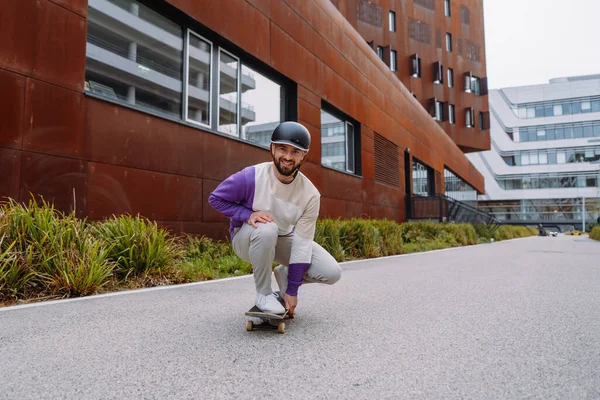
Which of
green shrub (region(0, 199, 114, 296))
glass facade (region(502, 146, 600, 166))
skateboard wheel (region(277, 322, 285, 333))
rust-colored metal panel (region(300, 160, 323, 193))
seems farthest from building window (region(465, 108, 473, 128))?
glass facade (region(502, 146, 600, 166))

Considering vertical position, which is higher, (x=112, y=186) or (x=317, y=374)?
(x=112, y=186)

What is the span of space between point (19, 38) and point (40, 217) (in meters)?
2.97

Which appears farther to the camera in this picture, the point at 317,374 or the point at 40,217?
the point at 40,217

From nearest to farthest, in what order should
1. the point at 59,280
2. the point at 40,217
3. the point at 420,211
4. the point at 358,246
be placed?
1. the point at 59,280
2. the point at 40,217
3. the point at 358,246
4. the point at 420,211

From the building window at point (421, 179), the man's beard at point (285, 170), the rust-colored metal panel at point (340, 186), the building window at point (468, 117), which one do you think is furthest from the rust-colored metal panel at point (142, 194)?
the building window at point (468, 117)

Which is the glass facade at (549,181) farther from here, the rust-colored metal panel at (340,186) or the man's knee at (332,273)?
the man's knee at (332,273)

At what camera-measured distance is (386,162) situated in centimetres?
2133

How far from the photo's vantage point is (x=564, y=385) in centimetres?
225

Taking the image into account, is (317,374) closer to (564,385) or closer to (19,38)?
(564,385)

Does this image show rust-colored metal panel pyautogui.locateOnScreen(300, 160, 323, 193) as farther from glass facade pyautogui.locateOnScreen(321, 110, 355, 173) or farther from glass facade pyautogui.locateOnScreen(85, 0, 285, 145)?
glass facade pyautogui.locateOnScreen(85, 0, 285, 145)

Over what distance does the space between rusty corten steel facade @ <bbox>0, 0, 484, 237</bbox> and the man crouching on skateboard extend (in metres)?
4.40

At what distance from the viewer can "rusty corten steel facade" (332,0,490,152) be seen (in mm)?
31141

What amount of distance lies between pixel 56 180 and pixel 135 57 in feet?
10.2

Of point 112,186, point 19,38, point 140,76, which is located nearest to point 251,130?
point 140,76
